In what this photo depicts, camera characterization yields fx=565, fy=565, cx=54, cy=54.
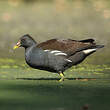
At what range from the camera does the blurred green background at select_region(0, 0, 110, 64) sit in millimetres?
20578

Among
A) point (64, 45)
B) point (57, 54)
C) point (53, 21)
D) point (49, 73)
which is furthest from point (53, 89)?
point (53, 21)

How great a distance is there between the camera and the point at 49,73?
529 inches

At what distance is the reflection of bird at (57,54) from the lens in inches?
477

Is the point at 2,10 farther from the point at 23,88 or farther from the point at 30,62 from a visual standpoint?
the point at 23,88

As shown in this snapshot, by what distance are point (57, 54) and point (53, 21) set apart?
12.0 meters

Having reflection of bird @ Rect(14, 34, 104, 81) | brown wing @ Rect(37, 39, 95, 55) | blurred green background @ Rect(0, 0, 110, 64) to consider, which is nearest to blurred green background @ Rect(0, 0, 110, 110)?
blurred green background @ Rect(0, 0, 110, 64)

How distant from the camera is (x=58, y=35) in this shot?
21219 mm

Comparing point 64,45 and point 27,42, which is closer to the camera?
point 64,45

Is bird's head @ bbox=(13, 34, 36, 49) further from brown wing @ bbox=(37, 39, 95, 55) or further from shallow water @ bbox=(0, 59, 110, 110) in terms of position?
shallow water @ bbox=(0, 59, 110, 110)

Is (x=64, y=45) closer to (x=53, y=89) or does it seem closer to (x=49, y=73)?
(x=49, y=73)

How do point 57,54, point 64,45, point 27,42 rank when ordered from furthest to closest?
point 27,42, point 64,45, point 57,54

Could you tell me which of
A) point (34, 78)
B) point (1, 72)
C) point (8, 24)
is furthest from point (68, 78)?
point (8, 24)

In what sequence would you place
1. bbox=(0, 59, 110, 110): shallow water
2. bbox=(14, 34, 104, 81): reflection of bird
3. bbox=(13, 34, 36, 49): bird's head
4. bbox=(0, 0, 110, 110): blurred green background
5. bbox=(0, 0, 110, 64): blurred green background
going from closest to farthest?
bbox=(0, 59, 110, 110): shallow water, bbox=(0, 0, 110, 110): blurred green background, bbox=(14, 34, 104, 81): reflection of bird, bbox=(13, 34, 36, 49): bird's head, bbox=(0, 0, 110, 64): blurred green background

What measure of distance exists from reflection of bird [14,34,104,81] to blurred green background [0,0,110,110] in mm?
284
